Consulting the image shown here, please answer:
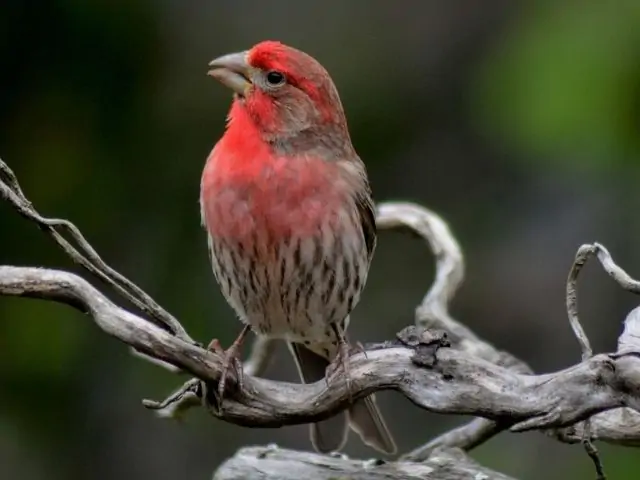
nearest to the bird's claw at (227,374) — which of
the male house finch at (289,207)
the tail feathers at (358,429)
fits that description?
the male house finch at (289,207)

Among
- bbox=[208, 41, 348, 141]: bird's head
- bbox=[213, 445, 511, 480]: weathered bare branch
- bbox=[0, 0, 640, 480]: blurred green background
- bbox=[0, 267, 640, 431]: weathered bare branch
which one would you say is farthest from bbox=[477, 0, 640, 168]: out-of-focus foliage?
bbox=[0, 267, 640, 431]: weathered bare branch

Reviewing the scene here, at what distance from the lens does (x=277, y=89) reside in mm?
3824

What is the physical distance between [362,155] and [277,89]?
2150 mm

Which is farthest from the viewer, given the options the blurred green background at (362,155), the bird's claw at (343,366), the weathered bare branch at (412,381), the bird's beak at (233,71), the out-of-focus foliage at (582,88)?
the blurred green background at (362,155)

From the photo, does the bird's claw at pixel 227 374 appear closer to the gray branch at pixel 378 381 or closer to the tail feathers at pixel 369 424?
the gray branch at pixel 378 381

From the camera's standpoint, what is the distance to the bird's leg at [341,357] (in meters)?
3.06

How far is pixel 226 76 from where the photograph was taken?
12.5ft

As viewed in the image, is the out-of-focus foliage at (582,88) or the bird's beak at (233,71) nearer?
the bird's beak at (233,71)

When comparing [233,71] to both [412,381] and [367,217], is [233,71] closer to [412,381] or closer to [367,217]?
[367,217]

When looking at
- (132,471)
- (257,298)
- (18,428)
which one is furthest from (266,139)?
(132,471)

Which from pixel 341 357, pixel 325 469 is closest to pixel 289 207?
pixel 341 357

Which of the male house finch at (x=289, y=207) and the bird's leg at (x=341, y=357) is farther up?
the male house finch at (x=289, y=207)

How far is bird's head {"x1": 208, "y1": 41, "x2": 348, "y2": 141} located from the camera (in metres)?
3.80

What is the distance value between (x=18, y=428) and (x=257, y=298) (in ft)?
6.28
